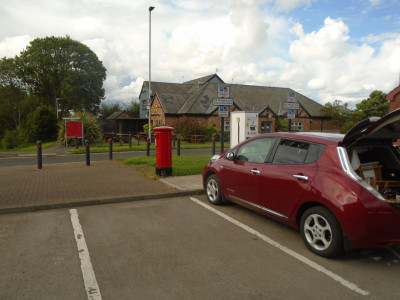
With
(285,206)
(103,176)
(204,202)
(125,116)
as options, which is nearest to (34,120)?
(125,116)

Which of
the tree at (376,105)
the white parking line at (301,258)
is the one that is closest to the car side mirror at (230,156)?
the white parking line at (301,258)

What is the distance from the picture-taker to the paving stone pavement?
6.36m

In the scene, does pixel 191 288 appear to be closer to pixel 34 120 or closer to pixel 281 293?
pixel 281 293

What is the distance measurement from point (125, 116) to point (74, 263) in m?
35.6

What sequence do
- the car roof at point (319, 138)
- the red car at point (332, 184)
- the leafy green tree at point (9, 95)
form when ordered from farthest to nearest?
the leafy green tree at point (9, 95) → the car roof at point (319, 138) → the red car at point (332, 184)

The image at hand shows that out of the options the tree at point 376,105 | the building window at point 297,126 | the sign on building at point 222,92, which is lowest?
the building window at point 297,126

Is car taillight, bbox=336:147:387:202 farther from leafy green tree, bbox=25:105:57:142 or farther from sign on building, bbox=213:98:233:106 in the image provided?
leafy green tree, bbox=25:105:57:142

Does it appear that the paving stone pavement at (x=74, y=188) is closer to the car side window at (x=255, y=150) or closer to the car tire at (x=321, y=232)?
the car side window at (x=255, y=150)

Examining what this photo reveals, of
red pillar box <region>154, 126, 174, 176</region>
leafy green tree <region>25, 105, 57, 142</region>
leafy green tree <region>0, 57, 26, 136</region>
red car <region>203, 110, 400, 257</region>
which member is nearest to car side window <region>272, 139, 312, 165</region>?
red car <region>203, 110, 400, 257</region>

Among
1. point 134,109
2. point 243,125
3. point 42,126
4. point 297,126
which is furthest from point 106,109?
point 243,125

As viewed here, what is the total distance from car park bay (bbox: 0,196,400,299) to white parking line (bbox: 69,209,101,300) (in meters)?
0.05

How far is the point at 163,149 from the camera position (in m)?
8.88

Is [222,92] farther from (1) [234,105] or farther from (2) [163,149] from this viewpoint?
(1) [234,105]

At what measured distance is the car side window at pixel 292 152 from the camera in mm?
4348
